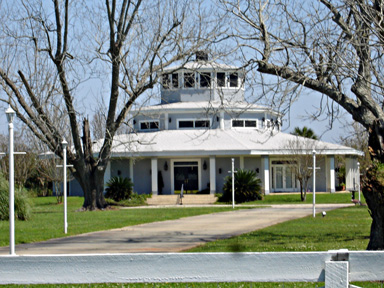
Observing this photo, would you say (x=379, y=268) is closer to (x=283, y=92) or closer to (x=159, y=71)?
(x=283, y=92)

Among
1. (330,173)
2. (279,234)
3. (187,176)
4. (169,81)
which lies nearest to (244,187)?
(187,176)

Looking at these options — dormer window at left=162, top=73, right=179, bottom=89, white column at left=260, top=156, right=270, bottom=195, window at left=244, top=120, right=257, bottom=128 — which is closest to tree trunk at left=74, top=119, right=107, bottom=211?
dormer window at left=162, top=73, right=179, bottom=89

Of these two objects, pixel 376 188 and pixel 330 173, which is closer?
pixel 376 188

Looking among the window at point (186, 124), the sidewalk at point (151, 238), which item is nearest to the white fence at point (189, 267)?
the sidewalk at point (151, 238)

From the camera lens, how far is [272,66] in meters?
13.1

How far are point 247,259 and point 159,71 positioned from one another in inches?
999

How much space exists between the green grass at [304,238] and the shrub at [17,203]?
10.1 meters

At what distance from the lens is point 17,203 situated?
23656 millimetres

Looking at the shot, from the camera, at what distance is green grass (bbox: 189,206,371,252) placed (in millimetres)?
13148

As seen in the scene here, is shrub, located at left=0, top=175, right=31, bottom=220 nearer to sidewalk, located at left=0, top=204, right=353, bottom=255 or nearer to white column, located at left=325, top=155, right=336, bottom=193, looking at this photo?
sidewalk, located at left=0, top=204, right=353, bottom=255

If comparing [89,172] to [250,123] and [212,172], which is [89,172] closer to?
[212,172]

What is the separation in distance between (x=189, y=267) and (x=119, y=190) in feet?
118

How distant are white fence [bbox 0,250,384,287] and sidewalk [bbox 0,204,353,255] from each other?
919cm

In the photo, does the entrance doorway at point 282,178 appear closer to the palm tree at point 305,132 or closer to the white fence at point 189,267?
the palm tree at point 305,132
